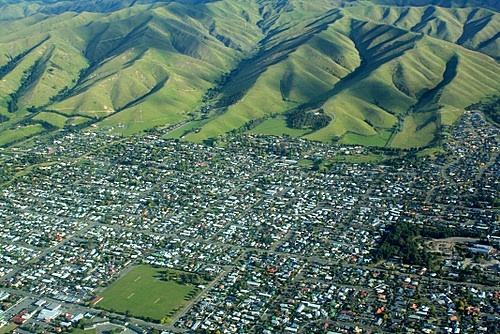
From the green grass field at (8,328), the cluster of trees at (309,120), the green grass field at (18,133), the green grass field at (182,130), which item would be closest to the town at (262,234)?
the green grass field at (8,328)

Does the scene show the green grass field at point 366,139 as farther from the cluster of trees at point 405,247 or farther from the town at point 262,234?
the cluster of trees at point 405,247

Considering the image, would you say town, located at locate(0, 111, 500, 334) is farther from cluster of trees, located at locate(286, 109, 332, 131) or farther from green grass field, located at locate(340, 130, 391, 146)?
cluster of trees, located at locate(286, 109, 332, 131)

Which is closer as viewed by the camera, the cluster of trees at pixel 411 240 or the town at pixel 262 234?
the town at pixel 262 234

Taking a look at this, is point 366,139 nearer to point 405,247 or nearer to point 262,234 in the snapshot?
point 262,234

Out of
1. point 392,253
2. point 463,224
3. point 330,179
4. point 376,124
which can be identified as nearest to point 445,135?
point 376,124

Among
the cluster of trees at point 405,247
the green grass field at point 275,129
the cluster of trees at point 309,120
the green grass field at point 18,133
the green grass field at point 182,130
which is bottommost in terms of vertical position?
the green grass field at point 18,133

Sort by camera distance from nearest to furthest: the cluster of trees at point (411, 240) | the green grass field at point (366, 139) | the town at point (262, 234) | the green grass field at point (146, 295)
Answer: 1. the town at point (262, 234)
2. the green grass field at point (146, 295)
3. the cluster of trees at point (411, 240)
4. the green grass field at point (366, 139)

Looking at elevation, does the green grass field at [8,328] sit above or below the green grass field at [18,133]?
above
